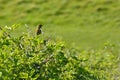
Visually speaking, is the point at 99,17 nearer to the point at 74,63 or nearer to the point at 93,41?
the point at 93,41

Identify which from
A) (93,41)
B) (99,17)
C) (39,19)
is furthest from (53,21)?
(93,41)

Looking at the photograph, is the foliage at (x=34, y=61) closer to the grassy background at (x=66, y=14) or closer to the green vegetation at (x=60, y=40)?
the green vegetation at (x=60, y=40)

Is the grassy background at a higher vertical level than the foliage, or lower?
higher

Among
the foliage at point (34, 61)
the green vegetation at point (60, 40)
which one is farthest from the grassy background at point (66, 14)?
the foliage at point (34, 61)

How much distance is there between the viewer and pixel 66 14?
189ft

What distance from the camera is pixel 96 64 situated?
31.3ft

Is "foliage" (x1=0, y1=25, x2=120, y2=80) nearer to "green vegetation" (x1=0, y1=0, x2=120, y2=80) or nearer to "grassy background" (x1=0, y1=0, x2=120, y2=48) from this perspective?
"green vegetation" (x1=0, y1=0, x2=120, y2=80)

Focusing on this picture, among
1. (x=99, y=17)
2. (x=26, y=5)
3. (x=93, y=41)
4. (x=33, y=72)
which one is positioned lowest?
(x=33, y=72)

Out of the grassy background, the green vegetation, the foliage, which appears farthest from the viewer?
the grassy background

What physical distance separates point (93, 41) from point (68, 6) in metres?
17.8

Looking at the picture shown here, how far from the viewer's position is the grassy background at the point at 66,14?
170ft

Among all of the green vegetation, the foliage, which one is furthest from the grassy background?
the foliage

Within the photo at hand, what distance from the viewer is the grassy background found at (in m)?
51.9

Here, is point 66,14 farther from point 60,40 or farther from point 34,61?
point 34,61
